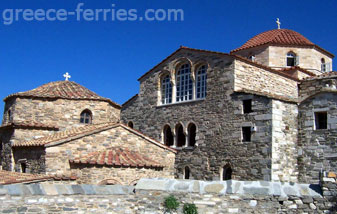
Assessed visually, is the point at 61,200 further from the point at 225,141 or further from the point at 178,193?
the point at 225,141

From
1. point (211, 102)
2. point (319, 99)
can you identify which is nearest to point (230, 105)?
point (211, 102)

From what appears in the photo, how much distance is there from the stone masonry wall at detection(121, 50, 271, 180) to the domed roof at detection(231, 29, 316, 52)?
20.7 ft

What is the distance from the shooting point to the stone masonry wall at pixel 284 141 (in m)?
15.4

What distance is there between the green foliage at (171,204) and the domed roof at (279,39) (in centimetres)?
1670

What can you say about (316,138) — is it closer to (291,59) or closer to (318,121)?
(318,121)

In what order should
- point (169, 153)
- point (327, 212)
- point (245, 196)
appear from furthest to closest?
point (169, 153)
point (245, 196)
point (327, 212)

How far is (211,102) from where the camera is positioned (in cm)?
1794

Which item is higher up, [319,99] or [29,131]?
[319,99]

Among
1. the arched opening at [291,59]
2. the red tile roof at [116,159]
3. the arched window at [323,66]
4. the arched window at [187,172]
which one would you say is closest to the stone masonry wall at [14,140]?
the red tile roof at [116,159]

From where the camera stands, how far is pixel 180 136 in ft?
63.9

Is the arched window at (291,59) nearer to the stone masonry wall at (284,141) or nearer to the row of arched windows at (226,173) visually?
the stone masonry wall at (284,141)

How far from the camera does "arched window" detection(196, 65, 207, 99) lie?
18.6 metres

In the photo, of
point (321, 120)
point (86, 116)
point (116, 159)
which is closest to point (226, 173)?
point (321, 120)

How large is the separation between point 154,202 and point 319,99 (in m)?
10.5
